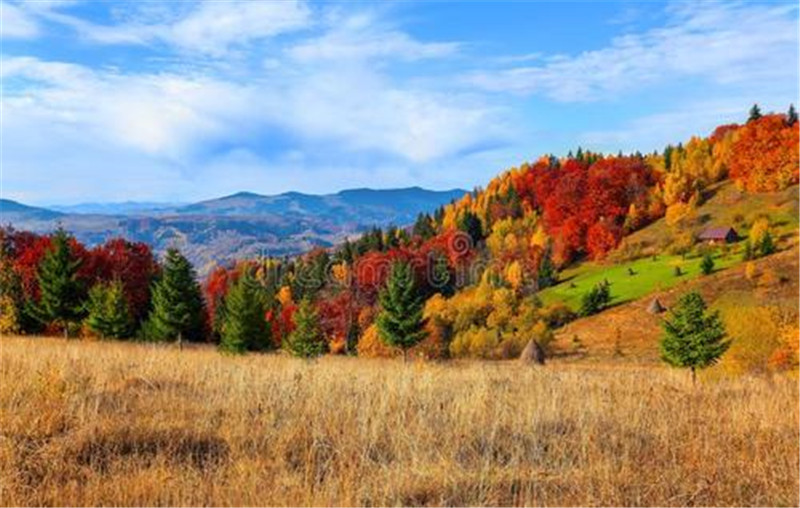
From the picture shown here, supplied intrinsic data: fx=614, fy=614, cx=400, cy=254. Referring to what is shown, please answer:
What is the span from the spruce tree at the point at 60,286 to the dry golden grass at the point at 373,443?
Result: 37894mm

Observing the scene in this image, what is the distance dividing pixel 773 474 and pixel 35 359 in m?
10.6

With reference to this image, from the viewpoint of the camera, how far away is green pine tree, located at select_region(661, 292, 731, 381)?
117 ft

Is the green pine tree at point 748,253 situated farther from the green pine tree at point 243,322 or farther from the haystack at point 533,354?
the green pine tree at point 243,322

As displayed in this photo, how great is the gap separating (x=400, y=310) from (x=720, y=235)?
95346 millimetres

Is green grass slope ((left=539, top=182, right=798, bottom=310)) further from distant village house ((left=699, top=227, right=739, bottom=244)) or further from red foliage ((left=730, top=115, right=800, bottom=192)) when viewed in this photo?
red foliage ((left=730, top=115, right=800, bottom=192))

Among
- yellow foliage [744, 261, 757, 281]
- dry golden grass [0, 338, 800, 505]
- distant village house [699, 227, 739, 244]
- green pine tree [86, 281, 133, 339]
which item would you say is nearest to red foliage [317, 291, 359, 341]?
green pine tree [86, 281, 133, 339]

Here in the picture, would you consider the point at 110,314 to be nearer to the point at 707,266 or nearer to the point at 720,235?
the point at 707,266

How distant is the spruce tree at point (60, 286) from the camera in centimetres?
4234

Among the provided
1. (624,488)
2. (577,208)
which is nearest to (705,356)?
(624,488)

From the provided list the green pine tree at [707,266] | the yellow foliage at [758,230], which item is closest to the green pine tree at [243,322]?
the green pine tree at [707,266]

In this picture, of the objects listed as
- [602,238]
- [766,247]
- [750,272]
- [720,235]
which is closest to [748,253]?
[766,247]

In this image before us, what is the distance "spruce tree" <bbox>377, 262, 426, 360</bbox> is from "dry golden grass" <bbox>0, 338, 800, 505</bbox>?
34048 mm

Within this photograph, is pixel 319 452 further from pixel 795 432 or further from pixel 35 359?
pixel 35 359

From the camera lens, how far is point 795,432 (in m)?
7.13
